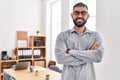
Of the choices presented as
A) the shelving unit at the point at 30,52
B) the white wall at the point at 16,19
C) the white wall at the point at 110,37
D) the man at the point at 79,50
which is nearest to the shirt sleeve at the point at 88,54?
the man at the point at 79,50

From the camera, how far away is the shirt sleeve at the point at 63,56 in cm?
191

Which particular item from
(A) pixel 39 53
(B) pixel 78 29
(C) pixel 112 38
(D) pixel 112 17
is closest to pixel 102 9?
(D) pixel 112 17

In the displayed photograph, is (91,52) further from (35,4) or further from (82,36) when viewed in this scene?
(35,4)

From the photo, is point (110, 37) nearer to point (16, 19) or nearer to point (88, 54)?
point (88, 54)

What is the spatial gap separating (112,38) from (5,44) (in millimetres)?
3792

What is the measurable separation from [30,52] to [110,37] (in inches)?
132

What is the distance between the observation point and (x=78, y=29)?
2.02 metres

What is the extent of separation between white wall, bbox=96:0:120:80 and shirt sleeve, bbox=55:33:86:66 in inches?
27.4

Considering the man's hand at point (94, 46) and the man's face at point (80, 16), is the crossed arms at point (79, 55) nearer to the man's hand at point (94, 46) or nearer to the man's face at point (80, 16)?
the man's hand at point (94, 46)

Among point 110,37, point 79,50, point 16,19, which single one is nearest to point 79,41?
point 79,50

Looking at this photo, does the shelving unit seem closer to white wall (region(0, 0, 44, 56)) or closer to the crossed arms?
white wall (region(0, 0, 44, 56))

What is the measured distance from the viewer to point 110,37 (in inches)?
96.1

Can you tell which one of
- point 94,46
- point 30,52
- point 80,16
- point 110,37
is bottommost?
point 30,52

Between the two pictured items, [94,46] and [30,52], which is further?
[30,52]
